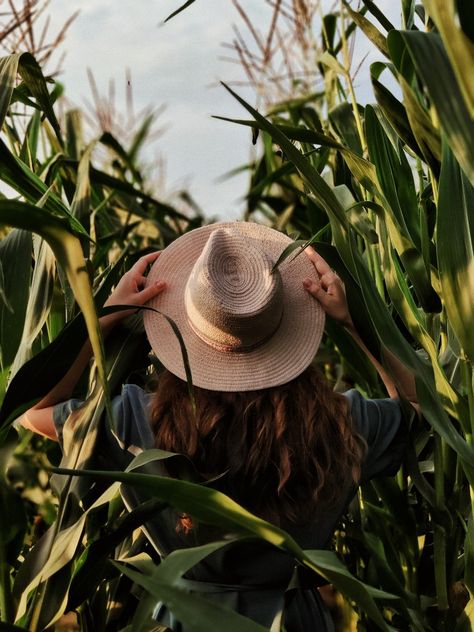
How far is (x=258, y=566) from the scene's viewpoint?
3.44ft

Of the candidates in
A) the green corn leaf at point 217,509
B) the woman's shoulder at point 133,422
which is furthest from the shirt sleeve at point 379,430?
the green corn leaf at point 217,509

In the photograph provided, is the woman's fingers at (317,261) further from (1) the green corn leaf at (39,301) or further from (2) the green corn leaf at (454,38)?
(2) the green corn leaf at (454,38)

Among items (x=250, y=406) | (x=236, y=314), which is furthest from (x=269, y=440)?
(x=236, y=314)

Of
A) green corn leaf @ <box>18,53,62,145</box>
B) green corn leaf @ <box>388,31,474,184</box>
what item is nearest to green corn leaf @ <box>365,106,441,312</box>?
green corn leaf @ <box>388,31,474,184</box>

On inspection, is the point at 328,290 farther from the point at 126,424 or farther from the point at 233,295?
the point at 126,424

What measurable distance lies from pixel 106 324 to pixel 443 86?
0.50 metres

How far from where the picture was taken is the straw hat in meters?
0.99

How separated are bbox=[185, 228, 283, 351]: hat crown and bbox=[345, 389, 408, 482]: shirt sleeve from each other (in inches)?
6.1

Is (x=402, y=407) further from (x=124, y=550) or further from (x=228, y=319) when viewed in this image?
(x=124, y=550)

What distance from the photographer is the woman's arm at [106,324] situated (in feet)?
3.41

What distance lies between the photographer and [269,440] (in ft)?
3.27

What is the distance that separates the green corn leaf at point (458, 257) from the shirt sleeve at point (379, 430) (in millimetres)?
266

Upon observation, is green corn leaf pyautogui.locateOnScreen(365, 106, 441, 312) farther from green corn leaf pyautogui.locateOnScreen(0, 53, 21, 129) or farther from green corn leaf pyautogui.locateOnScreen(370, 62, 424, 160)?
green corn leaf pyautogui.locateOnScreen(0, 53, 21, 129)

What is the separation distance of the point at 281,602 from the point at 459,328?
0.41 metres
